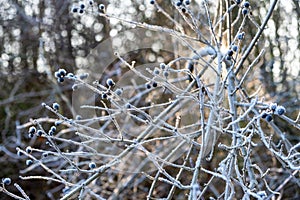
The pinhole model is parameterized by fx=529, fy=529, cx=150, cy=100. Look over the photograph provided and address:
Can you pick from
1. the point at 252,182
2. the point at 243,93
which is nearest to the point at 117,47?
the point at 243,93

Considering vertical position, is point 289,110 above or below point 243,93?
below

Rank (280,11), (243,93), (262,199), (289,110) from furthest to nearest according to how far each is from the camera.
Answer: (280,11), (289,110), (243,93), (262,199)

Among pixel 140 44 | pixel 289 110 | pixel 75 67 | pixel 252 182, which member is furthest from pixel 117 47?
pixel 252 182

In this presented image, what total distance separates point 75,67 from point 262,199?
14.7 ft

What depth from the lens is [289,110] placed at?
3.83 m

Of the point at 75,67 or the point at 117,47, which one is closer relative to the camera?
the point at 117,47

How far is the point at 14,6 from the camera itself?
5.47 m

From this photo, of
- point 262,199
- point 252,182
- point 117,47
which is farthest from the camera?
point 117,47

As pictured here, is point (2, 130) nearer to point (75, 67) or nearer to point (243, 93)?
point (75, 67)

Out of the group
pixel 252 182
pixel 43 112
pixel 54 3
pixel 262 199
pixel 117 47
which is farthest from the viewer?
pixel 54 3

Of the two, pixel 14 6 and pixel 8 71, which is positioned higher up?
pixel 14 6

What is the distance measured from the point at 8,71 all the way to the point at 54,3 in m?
0.86

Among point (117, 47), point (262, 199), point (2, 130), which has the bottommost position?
point (2, 130)

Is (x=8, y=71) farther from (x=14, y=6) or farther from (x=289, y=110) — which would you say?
(x=289, y=110)
